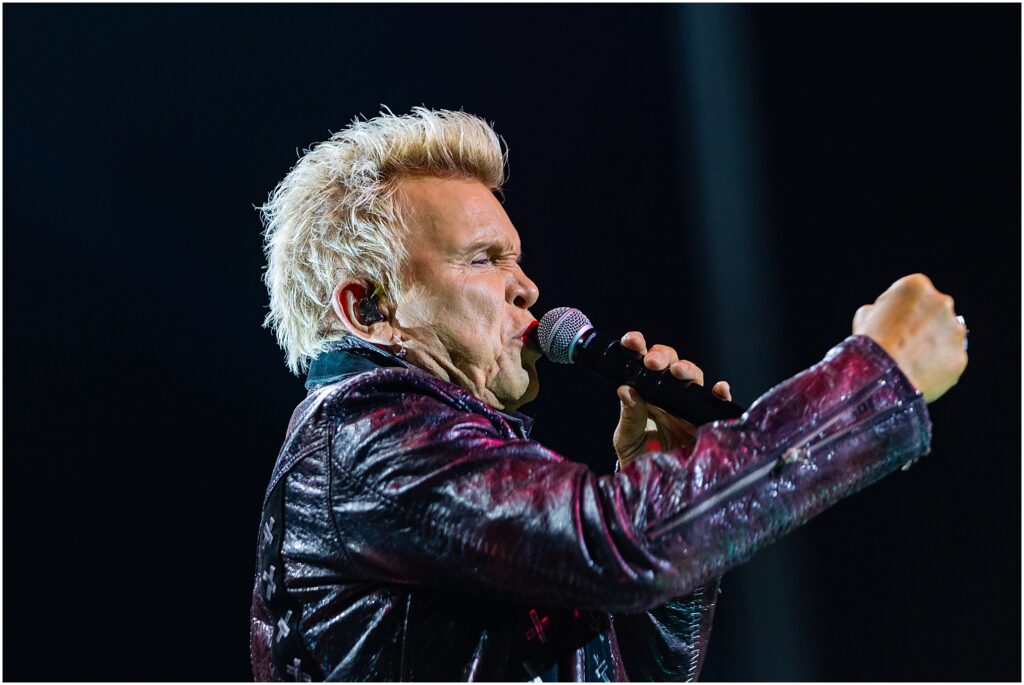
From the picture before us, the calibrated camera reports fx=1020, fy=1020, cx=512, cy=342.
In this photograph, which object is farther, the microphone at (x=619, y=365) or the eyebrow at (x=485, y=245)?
the eyebrow at (x=485, y=245)

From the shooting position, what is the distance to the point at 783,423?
104 centimetres

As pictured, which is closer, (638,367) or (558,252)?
(638,367)

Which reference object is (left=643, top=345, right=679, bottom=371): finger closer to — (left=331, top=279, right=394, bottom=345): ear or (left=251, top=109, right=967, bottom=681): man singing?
(left=251, top=109, right=967, bottom=681): man singing

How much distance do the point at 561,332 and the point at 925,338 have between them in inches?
20.4

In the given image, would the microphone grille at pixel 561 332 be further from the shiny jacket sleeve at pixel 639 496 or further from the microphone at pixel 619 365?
the shiny jacket sleeve at pixel 639 496

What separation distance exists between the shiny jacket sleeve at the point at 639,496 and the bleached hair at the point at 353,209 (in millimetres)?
431

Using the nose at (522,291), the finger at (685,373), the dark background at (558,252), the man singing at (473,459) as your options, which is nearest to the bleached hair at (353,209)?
the man singing at (473,459)

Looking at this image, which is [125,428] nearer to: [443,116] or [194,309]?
[194,309]

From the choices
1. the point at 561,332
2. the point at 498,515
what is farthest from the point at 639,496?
the point at 561,332

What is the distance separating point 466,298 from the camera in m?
1.47

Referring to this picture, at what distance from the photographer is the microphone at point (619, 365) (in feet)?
4.38

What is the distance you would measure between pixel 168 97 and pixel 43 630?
4.44ft

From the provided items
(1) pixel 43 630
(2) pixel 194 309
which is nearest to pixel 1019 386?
(2) pixel 194 309

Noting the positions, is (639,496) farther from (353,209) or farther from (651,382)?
(353,209)
